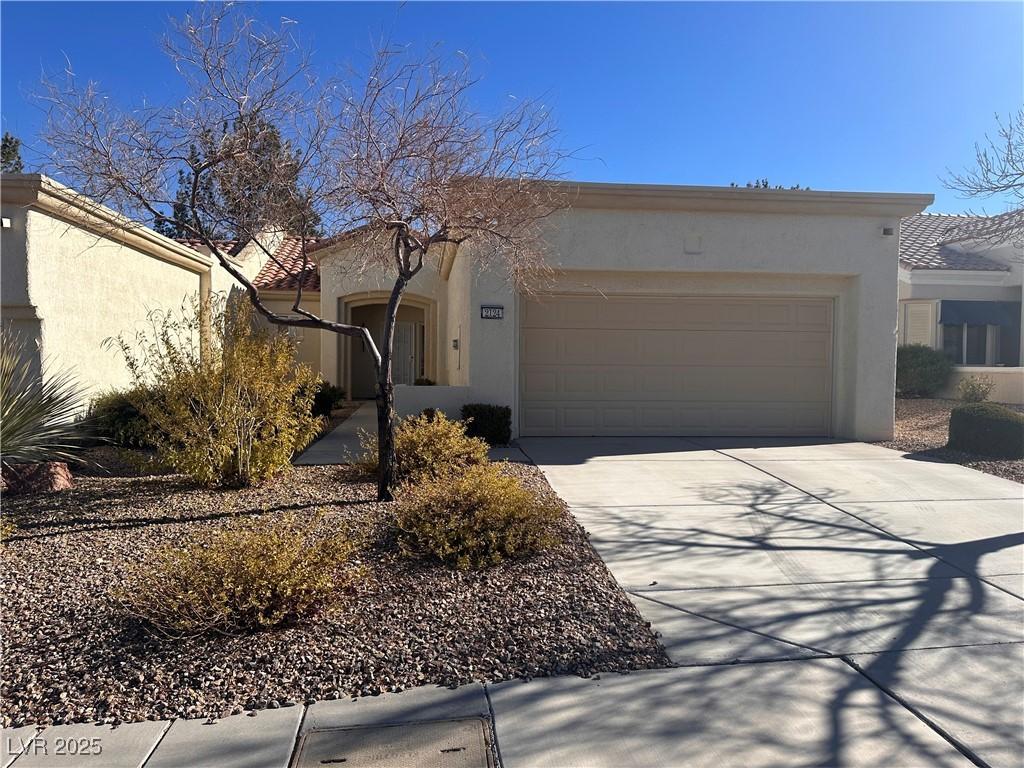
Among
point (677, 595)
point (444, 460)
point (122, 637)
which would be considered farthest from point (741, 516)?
point (122, 637)

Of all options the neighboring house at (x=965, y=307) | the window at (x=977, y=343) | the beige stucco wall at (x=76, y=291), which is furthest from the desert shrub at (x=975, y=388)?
the beige stucco wall at (x=76, y=291)

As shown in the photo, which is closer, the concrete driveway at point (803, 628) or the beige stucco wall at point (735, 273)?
the concrete driveway at point (803, 628)

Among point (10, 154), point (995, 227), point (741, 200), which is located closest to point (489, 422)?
point (741, 200)

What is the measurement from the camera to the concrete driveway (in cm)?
322

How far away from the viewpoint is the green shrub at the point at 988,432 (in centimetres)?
971

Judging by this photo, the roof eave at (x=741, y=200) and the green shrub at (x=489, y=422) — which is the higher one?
the roof eave at (x=741, y=200)

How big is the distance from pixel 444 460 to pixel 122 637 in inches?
158

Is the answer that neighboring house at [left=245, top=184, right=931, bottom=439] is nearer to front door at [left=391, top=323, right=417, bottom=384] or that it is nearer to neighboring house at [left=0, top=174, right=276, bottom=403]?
neighboring house at [left=0, top=174, right=276, bottom=403]

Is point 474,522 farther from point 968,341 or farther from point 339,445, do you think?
point 968,341

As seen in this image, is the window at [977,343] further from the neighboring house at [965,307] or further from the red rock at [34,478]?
the red rock at [34,478]

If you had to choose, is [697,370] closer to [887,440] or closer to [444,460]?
[887,440]

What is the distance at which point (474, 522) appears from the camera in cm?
538

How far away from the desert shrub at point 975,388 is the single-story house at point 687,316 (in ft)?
19.4

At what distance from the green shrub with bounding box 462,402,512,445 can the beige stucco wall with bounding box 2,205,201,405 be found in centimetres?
493
